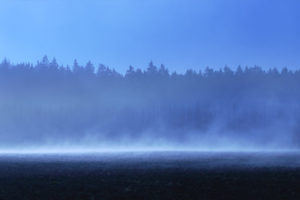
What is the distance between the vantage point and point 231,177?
153 feet

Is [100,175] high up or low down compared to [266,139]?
down

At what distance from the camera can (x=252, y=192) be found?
36656 mm

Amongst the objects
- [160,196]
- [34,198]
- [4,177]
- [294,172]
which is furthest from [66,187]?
[294,172]

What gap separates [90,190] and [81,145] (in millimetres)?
146038

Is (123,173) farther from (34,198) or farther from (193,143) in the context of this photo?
(193,143)

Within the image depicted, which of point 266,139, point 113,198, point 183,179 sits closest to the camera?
point 113,198

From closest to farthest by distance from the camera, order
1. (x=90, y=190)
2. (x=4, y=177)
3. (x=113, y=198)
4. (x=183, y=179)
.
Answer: (x=113, y=198), (x=90, y=190), (x=183, y=179), (x=4, y=177)

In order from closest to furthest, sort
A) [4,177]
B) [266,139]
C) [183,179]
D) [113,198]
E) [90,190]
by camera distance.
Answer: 1. [113,198]
2. [90,190]
3. [183,179]
4. [4,177]
5. [266,139]

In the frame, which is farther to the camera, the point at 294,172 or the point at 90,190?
the point at 294,172

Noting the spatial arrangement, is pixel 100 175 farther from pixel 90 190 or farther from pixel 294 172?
pixel 294 172

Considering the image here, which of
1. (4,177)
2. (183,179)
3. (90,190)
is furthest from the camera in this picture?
(4,177)

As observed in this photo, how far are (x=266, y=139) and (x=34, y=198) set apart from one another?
5977 inches

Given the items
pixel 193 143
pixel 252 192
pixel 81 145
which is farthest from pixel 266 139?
pixel 252 192

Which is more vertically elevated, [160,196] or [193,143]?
[193,143]
